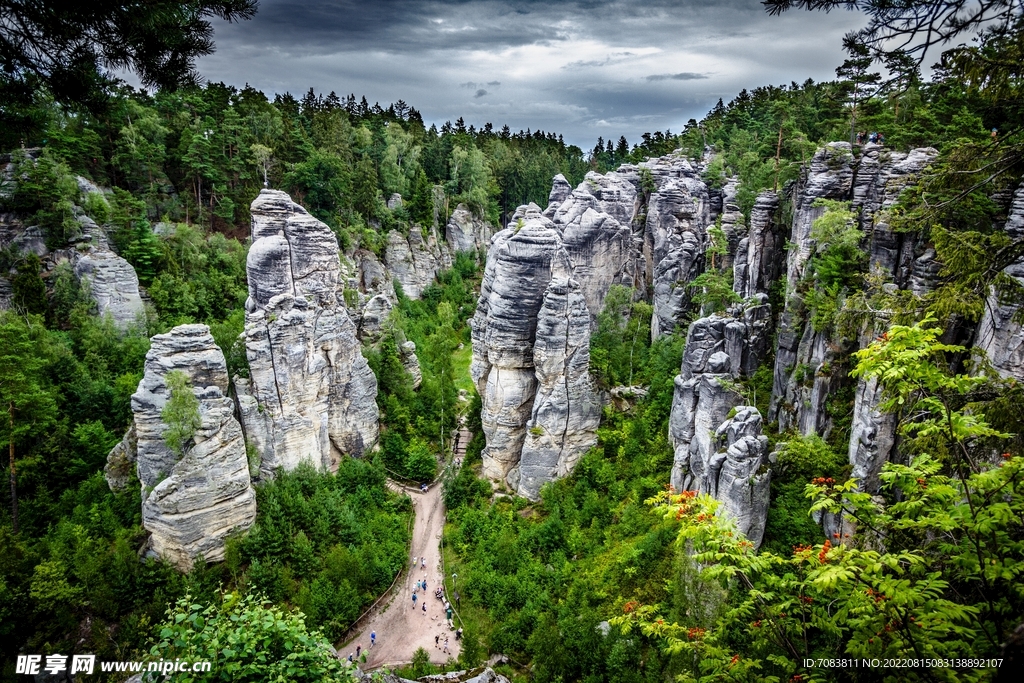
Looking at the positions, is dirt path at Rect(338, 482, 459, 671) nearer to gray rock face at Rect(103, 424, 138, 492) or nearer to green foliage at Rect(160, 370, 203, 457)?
green foliage at Rect(160, 370, 203, 457)

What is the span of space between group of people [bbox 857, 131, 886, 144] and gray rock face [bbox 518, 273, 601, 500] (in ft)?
59.9

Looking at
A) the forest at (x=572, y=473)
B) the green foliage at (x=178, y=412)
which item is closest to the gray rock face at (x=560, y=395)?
the forest at (x=572, y=473)

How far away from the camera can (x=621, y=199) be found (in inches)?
1576

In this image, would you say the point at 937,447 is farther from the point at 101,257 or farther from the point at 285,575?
the point at 101,257

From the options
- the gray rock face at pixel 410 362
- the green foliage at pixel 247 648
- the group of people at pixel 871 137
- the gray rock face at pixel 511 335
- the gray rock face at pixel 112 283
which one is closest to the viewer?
the green foliage at pixel 247 648

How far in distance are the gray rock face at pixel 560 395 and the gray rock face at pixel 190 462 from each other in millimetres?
14189

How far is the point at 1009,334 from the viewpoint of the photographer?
1465 centimetres

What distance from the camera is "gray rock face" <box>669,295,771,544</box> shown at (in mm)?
20406

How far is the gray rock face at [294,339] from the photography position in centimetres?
2664

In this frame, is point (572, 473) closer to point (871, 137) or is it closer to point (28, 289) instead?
point (871, 137)

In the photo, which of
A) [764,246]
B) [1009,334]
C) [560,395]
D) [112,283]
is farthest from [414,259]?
[1009,334]

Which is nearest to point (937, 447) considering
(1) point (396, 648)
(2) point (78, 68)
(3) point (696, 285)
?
(2) point (78, 68)

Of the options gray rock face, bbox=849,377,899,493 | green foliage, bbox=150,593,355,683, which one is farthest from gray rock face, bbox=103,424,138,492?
A: gray rock face, bbox=849,377,899,493

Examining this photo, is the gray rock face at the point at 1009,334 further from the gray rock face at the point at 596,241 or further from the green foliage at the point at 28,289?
the green foliage at the point at 28,289
